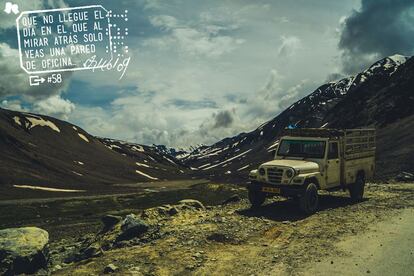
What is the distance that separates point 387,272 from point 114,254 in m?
8.77

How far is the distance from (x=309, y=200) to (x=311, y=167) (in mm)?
1488

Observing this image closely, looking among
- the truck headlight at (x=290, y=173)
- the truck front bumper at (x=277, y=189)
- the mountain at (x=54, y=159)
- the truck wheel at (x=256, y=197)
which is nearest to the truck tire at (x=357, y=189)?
the truck wheel at (x=256, y=197)

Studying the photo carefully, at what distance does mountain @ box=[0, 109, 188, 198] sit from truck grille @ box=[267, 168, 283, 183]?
9995 centimetres

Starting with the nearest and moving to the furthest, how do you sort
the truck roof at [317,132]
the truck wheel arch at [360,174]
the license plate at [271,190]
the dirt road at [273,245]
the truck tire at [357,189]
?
the dirt road at [273,245] → the license plate at [271,190] → the truck roof at [317,132] → the truck tire at [357,189] → the truck wheel arch at [360,174]

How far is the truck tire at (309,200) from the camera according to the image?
1736 cm

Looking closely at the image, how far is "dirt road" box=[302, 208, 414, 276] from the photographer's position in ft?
36.9

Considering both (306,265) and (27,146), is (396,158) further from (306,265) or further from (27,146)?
(27,146)

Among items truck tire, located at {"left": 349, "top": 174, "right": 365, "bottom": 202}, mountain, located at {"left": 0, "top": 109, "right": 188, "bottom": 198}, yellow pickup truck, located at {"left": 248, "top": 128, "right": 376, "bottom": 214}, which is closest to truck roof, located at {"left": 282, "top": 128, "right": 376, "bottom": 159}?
yellow pickup truck, located at {"left": 248, "top": 128, "right": 376, "bottom": 214}

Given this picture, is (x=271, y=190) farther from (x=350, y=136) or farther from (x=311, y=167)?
(x=350, y=136)

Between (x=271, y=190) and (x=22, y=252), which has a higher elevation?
(x=271, y=190)

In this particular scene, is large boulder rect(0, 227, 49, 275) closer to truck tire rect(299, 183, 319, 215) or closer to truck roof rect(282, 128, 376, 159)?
truck tire rect(299, 183, 319, 215)

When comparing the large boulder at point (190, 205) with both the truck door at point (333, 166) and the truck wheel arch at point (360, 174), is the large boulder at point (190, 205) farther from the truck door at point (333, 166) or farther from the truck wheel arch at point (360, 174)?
the truck wheel arch at point (360, 174)

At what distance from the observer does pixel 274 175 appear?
18.0 meters

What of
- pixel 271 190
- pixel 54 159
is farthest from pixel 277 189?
pixel 54 159
